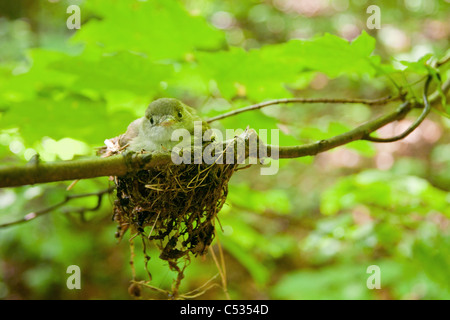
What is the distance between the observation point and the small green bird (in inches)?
68.4

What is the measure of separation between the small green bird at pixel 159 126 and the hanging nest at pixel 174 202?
0.18m

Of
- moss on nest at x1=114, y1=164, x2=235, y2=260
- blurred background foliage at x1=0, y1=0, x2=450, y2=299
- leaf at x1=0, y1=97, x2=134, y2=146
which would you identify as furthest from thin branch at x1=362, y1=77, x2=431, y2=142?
leaf at x1=0, y1=97, x2=134, y2=146

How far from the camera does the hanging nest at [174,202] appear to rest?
148 centimetres

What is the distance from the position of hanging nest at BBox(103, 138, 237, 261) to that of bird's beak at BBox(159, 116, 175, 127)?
0.26m

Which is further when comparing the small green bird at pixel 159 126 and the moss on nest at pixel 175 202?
the small green bird at pixel 159 126

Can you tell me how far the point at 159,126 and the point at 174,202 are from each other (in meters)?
0.40

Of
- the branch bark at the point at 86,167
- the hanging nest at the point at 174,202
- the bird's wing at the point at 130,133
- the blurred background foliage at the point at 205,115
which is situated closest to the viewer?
the branch bark at the point at 86,167

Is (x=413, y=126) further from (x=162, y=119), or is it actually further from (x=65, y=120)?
(x=65, y=120)

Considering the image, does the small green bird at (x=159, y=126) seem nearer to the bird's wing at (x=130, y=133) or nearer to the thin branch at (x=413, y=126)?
the bird's wing at (x=130, y=133)

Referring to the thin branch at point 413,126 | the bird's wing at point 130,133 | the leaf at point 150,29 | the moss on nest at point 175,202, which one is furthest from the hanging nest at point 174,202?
the leaf at point 150,29

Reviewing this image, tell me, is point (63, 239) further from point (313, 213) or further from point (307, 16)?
point (307, 16)

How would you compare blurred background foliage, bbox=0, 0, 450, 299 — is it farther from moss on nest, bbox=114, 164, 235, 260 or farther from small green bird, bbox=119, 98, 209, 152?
moss on nest, bbox=114, 164, 235, 260

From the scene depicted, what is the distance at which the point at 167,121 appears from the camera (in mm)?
1760
